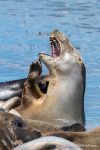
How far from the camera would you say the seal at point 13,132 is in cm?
634

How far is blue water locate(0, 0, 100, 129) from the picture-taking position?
13.0 m

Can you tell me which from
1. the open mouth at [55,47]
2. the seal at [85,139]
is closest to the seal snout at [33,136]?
the seal at [85,139]

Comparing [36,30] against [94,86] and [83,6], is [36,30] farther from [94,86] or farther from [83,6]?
[94,86]

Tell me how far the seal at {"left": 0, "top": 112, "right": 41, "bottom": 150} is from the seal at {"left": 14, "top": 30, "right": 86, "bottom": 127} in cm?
302

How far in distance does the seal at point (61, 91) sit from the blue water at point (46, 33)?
298mm

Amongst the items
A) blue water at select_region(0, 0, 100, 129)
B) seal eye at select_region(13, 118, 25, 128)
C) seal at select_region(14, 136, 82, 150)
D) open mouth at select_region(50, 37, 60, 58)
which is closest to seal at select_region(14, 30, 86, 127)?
open mouth at select_region(50, 37, 60, 58)

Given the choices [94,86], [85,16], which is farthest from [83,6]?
[94,86]

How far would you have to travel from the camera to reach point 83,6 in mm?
23500

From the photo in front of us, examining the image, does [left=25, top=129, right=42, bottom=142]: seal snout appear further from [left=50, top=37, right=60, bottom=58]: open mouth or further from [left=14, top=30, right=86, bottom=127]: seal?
[left=50, top=37, right=60, bottom=58]: open mouth

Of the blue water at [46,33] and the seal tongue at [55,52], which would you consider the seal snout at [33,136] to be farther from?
the seal tongue at [55,52]

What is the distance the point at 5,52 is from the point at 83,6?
804cm

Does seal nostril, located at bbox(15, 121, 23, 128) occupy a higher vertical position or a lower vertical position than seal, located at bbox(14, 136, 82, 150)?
lower

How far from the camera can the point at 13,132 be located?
649 centimetres

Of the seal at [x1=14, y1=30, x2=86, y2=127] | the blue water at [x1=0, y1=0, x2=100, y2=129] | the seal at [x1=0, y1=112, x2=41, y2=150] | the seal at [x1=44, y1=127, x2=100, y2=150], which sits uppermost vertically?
the seal at [x1=0, y1=112, x2=41, y2=150]
